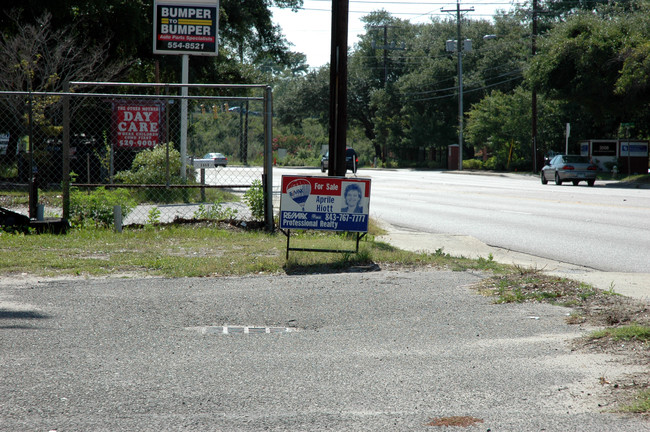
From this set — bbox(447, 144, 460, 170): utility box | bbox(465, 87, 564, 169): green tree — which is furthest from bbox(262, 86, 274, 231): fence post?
bbox(447, 144, 460, 170): utility box

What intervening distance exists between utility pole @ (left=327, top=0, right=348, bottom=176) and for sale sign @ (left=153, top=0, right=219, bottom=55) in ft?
32.7

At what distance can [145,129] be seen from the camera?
41.3 feet

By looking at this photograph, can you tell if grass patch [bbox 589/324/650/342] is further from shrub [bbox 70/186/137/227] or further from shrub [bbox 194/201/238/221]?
shrub [bbox 70/186/137/227]

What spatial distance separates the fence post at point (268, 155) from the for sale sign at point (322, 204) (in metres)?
1.89

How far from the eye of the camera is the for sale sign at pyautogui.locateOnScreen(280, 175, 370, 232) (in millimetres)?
9375

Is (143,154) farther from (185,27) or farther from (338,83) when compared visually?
(338,83)

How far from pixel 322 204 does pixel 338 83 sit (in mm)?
3615

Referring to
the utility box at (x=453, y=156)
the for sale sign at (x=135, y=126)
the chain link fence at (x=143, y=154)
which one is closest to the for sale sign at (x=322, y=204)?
the chain link fence at (x=143, y=154)

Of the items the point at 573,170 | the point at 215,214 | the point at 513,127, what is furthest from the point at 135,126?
the point at 513,127

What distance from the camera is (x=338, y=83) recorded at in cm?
1230

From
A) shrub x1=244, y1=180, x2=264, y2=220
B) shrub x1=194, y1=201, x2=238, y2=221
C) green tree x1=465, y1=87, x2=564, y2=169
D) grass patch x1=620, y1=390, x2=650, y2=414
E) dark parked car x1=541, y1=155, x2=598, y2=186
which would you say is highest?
green tree x1=465, y1=87, x2=564, y2=169

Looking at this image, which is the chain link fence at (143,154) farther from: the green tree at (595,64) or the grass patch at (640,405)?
the green tree at (595,64)

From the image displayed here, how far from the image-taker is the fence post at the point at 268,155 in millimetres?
11094

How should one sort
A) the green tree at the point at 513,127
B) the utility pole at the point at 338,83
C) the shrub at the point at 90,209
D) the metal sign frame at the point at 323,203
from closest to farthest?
the metal sign frame at the point at 323,203, the shrub at the point at 90,209, the utility pole at the point at 338,83, the green tree at the point at 513,127
